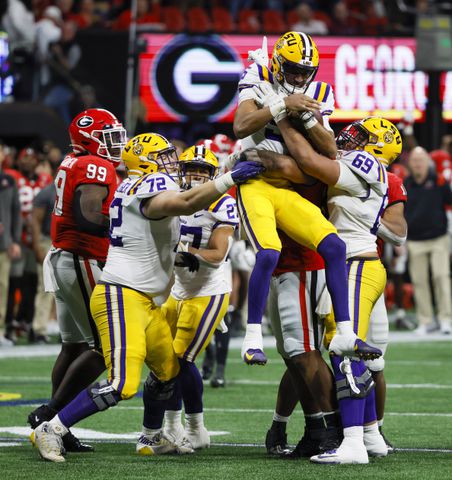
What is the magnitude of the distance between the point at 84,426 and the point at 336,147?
8.62ft

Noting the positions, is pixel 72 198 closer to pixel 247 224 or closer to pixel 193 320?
pixel 193 320

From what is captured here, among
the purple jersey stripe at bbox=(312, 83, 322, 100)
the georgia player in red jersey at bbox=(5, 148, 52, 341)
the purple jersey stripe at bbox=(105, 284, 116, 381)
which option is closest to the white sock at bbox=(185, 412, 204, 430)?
the purple jersey stripe at bbox=(105, 284, 116, 381)

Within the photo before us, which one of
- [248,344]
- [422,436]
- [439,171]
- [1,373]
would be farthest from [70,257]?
[439,171]

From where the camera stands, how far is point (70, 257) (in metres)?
7.32

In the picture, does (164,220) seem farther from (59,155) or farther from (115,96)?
(115,96)

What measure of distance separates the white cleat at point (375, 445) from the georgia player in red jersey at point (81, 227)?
5.15 ft

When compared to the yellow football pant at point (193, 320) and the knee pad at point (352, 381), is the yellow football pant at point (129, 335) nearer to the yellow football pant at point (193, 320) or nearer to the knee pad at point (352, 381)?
the yellow football pant at point (193, 320)

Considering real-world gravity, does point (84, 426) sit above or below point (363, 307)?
below

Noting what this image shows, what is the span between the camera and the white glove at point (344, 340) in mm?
6141

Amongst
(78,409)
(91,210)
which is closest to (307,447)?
(78,409)

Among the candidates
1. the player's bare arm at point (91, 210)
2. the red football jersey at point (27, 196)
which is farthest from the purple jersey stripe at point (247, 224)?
the red football jersey at point (27, 196)

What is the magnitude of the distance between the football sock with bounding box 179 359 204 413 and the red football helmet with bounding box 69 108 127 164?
1287 millimetres

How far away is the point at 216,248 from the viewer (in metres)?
7.72

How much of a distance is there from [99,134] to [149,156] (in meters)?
0.66
